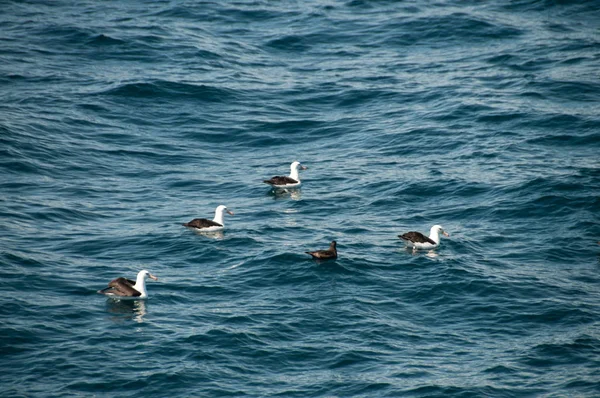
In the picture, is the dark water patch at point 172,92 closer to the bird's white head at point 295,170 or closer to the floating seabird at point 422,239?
the bird's white head at point 295,170

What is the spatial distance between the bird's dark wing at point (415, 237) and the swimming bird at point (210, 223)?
631 cm

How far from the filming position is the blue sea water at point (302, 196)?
68.5ft

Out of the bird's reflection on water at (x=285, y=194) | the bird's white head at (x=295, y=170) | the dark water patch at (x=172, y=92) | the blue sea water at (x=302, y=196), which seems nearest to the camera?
the blue sea water at (x=302, y=196)

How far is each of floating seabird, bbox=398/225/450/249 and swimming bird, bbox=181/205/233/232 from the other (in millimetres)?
6309

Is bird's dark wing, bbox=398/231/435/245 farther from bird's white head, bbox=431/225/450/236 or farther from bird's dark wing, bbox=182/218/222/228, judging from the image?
bird's dark wing, bbox=182/218/222/228

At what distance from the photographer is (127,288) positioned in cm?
2330

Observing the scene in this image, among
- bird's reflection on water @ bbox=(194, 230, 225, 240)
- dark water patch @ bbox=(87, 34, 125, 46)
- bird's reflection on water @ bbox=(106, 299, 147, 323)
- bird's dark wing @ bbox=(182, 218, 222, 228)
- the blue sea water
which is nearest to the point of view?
the blue sea water

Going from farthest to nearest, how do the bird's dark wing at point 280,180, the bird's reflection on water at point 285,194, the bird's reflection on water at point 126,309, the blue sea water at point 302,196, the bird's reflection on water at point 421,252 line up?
the bird's reflection on water at point 285,194, the bird's dark wing at point 280,180, the bird's reflection on water at point 421,252, the bird's reflection on water at point 126,309, the blue sea water at point 302,196

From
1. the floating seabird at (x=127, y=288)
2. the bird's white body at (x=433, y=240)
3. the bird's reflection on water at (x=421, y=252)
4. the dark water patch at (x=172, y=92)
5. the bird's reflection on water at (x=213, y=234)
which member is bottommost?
the bird's reflection on water at (x=421, y=252)

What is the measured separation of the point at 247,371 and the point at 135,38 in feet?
106

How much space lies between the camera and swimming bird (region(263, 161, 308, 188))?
106ft

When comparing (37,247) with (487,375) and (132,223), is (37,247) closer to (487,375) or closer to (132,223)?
(132,223)

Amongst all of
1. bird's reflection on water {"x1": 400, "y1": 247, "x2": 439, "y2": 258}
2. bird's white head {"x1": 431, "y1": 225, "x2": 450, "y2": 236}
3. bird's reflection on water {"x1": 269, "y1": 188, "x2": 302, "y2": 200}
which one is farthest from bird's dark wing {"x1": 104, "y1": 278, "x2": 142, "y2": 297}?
bird's reflection on water {"x1": 269, "y1": 188, "x2": 302, "y2": 200}

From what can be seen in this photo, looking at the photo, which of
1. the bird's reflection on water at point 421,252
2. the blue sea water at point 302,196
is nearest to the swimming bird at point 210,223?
the blue sea water at point 302,196
